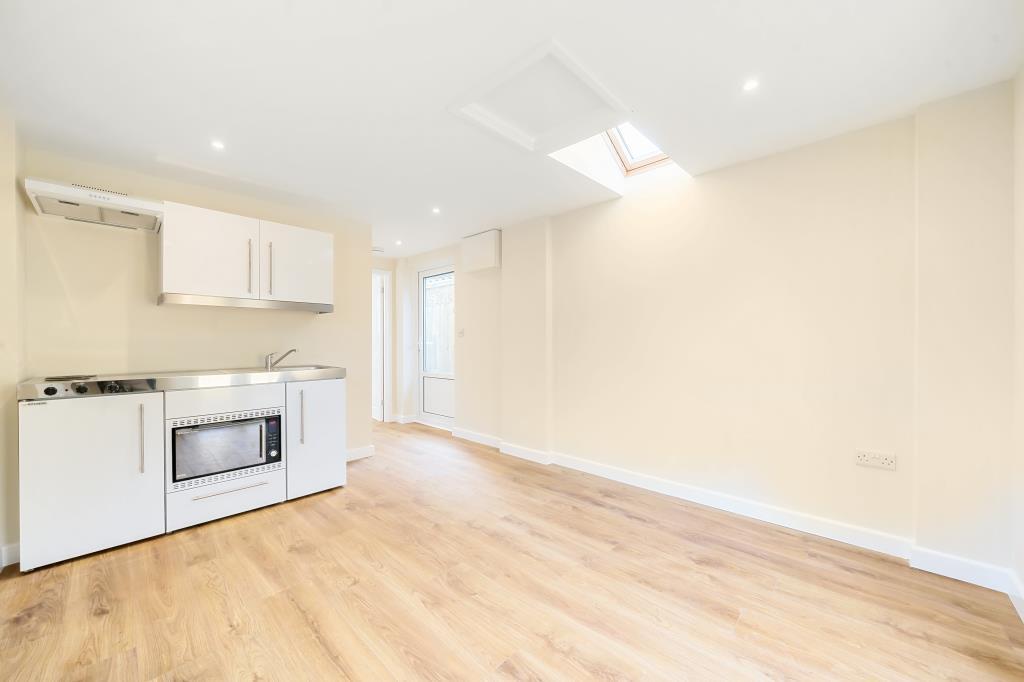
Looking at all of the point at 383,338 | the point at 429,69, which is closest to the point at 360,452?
the point at 383,338

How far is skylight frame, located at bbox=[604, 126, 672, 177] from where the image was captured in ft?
10.4

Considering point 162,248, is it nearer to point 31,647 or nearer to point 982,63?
point 31,647

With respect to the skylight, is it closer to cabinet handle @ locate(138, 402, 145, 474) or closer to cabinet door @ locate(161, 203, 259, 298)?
cabinet door @ locate(161, 203, 259, 298)

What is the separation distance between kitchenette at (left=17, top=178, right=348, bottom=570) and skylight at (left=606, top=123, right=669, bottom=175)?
8.46 feet

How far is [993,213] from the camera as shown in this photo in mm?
1935

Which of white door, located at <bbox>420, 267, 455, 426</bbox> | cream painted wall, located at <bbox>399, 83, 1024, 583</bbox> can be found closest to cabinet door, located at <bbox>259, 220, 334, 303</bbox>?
white door, located at <bbox>420, 267, 455, 426</bbox>

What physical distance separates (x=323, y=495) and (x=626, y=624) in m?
2.46

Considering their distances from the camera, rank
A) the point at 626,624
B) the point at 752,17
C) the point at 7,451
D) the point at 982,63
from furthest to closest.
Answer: the point at 7,451 → the point at 982,63 → the point at 626,624 → the point at 752,17

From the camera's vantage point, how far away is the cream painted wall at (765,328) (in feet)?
7.47

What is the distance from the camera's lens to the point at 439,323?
5641 mm

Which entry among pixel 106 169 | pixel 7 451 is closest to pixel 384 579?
pixel 7 451

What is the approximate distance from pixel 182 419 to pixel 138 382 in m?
0.33

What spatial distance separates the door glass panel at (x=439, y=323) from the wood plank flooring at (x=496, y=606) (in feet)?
9.78

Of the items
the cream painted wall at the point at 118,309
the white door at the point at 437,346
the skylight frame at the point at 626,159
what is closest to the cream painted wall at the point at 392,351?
the white door at the point at 437,346
